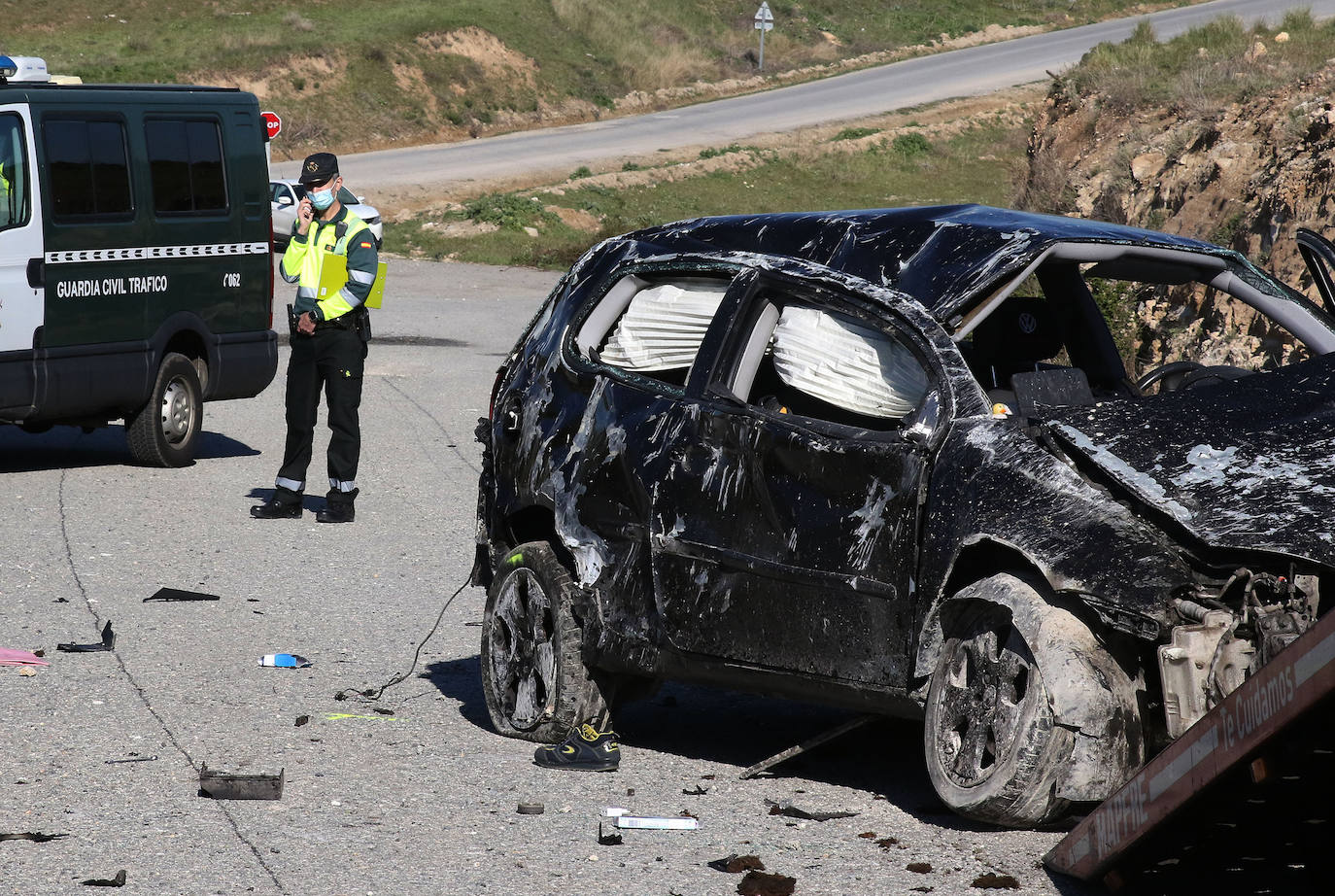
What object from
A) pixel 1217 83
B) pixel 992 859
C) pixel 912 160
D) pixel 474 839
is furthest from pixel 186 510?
pixel 912 160

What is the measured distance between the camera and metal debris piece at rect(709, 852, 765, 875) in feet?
15.6

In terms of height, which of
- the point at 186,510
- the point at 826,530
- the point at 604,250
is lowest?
the point at 186,510

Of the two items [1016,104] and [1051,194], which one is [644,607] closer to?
[1051,194]

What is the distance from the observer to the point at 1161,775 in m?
3.99

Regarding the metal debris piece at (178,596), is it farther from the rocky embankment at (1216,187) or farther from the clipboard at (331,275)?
the rocky embankment at (1216,187)

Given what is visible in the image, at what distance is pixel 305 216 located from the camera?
1093 cm

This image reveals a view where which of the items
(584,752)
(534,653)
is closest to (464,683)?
(534,653)

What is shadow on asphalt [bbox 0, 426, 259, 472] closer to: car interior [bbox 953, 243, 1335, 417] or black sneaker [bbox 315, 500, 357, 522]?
black sneaker [bbox 315, 500, 357, 522]

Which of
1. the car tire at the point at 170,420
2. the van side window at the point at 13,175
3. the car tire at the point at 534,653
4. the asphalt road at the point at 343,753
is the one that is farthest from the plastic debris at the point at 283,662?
the car tire at the point at 170,420

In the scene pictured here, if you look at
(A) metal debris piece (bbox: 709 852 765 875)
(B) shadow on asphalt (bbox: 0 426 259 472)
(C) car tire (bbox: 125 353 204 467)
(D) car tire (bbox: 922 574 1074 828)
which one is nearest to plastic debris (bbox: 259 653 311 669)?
(A) metal debris piece (bbox: 709 852 765 875)

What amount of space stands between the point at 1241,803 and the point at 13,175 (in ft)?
31.9

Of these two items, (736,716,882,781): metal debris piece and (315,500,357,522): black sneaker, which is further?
(315,500,357,522): black sneaker

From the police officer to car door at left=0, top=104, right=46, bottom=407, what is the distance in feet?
5.74

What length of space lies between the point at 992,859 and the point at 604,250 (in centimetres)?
270
